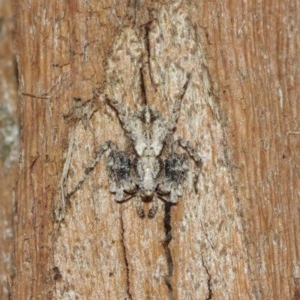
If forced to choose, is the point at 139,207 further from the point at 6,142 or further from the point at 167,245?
the point at 6,142

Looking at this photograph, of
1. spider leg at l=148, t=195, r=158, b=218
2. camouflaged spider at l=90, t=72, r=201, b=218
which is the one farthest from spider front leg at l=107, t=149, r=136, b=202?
spider leg at l=148, t=195, r=158, b=218

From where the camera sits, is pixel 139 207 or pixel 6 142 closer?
pixel 139 207

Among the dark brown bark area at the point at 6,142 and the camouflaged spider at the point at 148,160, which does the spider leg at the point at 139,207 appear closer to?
the camouflaged spider at the point at 148,160

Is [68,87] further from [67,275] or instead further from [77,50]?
[67,275]

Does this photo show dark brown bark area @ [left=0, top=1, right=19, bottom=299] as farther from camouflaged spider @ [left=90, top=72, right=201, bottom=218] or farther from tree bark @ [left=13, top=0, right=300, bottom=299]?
camouflaged spider @ [left=90, top=72, right=201, bottom=218]

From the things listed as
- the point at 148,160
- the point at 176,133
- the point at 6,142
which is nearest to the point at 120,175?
the point at 148,160

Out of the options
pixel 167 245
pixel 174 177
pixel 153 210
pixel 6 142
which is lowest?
pixel 167 245
